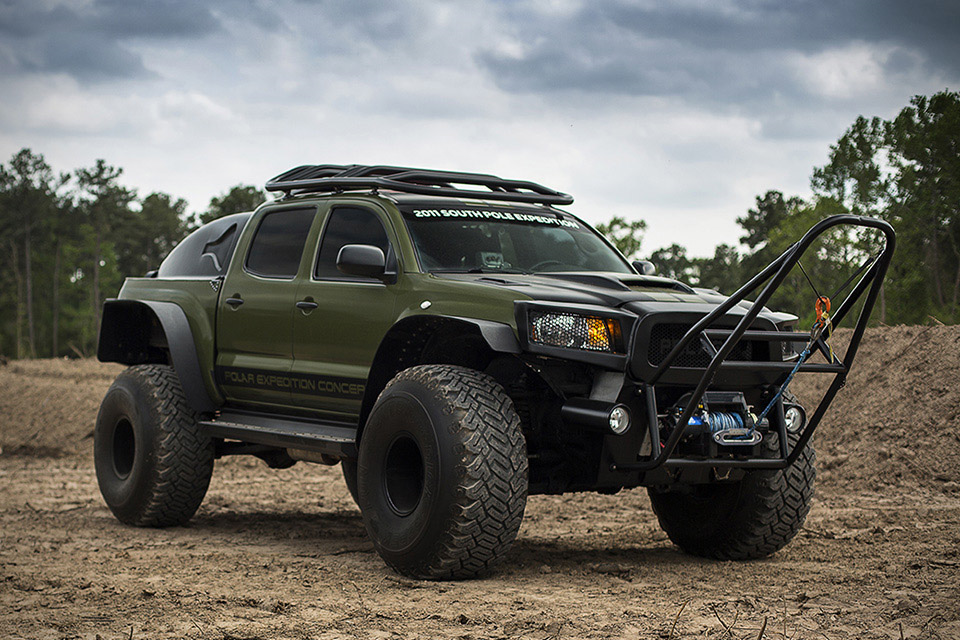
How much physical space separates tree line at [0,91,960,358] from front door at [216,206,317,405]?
13.3 ft

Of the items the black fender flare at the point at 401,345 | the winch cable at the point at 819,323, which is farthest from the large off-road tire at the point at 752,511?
the black fender flare at the point at 401,345

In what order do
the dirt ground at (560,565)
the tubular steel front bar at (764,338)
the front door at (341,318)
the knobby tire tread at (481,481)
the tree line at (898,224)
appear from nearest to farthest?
1. the dirt ground at (560,565)
2. the tubular steel front bar at (764,338)
3. the knobby tire tread at (481,481)
4. the front door at (341,318)
5. the tree line at (898,224)

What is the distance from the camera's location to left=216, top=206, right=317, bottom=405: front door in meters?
7.40

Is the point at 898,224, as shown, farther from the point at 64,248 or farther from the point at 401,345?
the point at 64,248

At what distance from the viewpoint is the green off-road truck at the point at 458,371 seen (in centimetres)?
555

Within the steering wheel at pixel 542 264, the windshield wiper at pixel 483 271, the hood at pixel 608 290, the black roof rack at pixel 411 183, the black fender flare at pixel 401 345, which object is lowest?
the black fender flare at pixel 401 345

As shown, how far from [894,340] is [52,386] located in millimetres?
13914

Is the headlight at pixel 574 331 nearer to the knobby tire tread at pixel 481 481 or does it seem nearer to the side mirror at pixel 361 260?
the knobby tire tread at pixel 481 481

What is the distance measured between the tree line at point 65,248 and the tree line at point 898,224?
42.0 metres

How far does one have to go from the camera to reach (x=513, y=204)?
745 centimetres

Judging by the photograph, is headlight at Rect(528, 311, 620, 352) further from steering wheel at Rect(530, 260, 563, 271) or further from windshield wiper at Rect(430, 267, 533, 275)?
steering wheel at Rect(530, 260, 563, 271)

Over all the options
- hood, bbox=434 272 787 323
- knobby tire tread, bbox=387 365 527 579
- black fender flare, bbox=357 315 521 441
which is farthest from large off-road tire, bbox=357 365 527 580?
hood, bbox=434 272 787 323

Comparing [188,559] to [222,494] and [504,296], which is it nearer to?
[504,296]

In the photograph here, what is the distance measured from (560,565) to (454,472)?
1.35 meters
